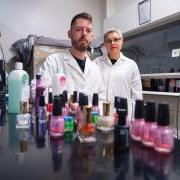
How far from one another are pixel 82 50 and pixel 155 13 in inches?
40.3

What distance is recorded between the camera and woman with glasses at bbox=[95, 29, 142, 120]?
2072mm

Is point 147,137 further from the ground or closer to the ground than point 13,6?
closer to the ground

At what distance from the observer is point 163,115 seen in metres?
0.61

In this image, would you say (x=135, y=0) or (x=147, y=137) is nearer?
(x=147, y=137)

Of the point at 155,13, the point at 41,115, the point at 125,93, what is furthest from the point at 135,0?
the point at 41,115

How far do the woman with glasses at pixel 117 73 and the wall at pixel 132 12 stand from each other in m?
0.47

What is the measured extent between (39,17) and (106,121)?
8.61 feet

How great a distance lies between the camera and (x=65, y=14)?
325 cm

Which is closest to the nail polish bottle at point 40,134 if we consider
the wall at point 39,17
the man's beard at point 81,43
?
the man's beard at point 81,43

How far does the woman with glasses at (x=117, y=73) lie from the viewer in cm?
207

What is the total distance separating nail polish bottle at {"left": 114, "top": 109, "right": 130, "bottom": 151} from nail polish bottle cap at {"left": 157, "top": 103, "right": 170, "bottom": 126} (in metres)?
0.10

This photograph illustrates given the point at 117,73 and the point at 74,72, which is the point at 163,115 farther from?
the point at 117,73

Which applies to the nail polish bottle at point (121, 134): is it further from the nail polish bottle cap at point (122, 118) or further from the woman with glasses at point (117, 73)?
the woman with glasses at point (117, 73)

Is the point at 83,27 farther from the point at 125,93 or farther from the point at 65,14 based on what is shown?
the point at 65,14
